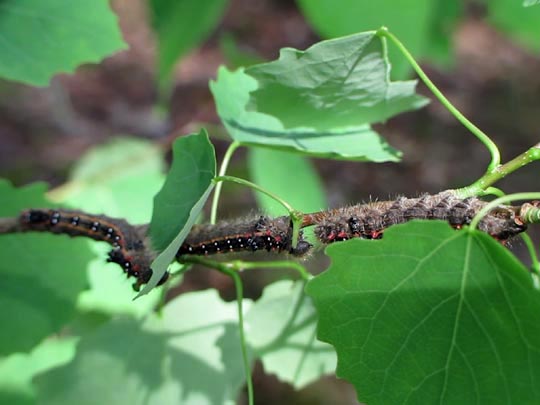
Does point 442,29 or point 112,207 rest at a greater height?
point 442,29

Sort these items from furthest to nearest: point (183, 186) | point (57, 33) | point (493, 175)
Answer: point (57, 33) < point (183, 186) < point (493, 175)

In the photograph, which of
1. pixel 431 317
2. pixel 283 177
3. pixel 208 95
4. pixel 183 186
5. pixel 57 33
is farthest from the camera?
pixel 208 95

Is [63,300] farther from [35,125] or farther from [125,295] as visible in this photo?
[35,125]

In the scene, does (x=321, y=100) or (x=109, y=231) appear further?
(x=109, y=231)

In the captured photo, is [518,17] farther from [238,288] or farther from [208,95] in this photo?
[208,95]

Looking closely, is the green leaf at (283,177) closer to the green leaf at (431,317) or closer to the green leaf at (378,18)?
the green leaf at (378,18)

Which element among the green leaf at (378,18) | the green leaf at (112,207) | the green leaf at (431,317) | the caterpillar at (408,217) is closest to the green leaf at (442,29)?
the green leaf at (378,18)

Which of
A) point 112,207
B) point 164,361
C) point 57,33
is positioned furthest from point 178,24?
point 164,361
